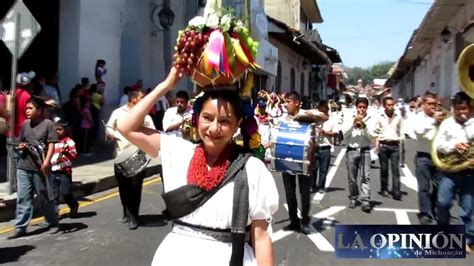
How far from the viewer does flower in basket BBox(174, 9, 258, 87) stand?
A: 2893 mm

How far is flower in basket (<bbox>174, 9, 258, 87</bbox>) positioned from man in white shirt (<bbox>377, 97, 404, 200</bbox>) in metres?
7.97

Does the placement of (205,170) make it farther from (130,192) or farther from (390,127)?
(390,127)

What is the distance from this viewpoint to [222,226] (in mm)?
2803

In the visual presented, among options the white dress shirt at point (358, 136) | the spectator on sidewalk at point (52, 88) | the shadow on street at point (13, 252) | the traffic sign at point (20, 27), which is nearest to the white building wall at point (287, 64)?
the spectator on sidewalk at point (52, 88)

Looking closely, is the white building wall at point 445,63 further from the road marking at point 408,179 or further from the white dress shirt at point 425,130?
the white dress shirt at point 425,130

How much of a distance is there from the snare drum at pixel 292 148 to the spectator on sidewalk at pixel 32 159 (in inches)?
107

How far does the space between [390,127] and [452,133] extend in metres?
3.61

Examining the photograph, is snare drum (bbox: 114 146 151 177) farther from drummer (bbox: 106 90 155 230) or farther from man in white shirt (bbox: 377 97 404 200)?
man in white shirt (bbox: 377 97 404 200)

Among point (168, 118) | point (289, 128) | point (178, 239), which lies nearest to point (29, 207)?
point (168, 118)

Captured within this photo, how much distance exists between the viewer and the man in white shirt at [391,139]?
1070 centimetres

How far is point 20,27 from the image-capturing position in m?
9.51

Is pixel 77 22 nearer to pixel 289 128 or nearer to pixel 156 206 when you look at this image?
pixel 156 206

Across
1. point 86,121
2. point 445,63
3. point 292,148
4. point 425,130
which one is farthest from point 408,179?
point 445,63

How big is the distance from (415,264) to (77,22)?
1202cm
